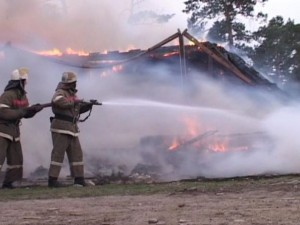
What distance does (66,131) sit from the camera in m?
8.52

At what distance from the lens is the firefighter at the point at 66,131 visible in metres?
8.39

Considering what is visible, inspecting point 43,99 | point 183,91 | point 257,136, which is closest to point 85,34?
point 43,99

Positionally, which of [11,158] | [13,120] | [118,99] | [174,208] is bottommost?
[174,208]

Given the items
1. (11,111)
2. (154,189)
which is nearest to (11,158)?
(11,111)

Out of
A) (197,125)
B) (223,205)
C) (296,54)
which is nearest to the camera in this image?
(223,205)

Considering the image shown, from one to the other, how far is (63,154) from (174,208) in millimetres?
3472

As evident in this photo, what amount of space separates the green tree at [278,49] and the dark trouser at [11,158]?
25.9 meters

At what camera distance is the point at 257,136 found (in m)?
9.41

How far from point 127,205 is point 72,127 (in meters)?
3.06

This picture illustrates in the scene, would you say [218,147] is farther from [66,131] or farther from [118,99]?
[66,131]

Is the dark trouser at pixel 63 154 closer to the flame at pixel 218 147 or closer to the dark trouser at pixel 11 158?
the dark trouser at pixel 11 158

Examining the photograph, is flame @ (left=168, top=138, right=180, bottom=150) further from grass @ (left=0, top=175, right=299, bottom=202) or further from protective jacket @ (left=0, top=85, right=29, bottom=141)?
protective jacket @ (left=0, top=85, right=29, bottom=141)

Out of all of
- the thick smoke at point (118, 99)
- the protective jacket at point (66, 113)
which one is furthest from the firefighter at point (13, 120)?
the thick smoke at point (118, 99)

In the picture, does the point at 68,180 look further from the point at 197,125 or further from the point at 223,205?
the point at 223,205
